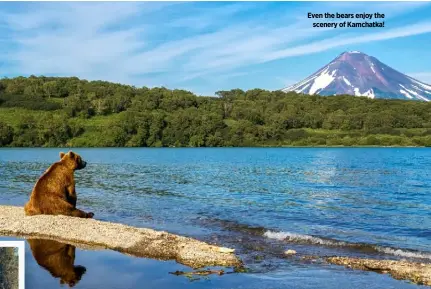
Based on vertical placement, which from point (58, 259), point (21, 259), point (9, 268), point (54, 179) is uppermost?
point (21, 259)

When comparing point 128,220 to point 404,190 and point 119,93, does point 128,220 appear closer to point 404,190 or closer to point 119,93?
point 404,190

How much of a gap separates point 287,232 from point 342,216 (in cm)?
668

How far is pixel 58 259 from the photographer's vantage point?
11188mm

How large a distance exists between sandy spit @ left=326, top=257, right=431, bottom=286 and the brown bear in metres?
9.28

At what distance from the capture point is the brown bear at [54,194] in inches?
651

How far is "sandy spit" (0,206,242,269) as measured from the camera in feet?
39.1

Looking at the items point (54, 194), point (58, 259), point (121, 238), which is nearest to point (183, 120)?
point (54, 194)

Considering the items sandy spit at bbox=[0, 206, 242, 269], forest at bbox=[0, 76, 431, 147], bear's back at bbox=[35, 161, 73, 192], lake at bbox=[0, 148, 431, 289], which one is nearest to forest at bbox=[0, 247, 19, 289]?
lake at bbox=[0, 148, 431, 289]

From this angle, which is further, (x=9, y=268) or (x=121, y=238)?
(x=121, y=238)

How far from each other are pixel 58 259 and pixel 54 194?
5.95 m

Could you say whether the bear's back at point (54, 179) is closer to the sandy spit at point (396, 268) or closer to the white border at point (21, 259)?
the sandy spit at point (396, 268)

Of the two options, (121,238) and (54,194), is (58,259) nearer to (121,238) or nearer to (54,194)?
(121,238)

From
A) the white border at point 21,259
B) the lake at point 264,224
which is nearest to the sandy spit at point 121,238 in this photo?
the lake at point 264,224

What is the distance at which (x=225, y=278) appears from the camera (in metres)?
10.2
